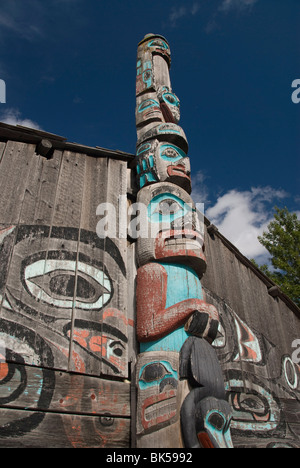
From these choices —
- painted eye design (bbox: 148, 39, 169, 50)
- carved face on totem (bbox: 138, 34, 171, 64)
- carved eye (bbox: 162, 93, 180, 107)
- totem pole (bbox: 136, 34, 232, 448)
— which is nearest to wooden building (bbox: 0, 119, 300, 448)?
totem pole (bbox: 136, 34, 232, 448)

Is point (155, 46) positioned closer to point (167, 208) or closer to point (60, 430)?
point (167, 208)

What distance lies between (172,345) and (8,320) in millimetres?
1359

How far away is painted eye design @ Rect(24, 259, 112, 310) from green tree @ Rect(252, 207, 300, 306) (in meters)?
6.80

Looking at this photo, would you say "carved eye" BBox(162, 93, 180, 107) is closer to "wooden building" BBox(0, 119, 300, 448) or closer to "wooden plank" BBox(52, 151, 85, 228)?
"wooden building" BBox(0, 119, 300, 448)

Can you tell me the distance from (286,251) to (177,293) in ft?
22.8

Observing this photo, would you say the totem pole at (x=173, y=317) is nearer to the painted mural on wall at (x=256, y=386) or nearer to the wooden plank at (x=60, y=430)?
the wooden plank at (x=60, y=430)

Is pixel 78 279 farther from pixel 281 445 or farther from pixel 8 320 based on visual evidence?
pixel 281 445

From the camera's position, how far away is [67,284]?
340 cm

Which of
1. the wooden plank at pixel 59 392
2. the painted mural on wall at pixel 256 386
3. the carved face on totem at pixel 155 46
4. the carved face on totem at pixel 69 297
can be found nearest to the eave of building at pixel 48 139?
the carved face on totem at pixel 69 297

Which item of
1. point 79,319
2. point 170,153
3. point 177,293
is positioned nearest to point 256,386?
point 177,293

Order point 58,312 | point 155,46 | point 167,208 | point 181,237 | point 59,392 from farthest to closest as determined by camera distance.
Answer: point 155,46 → point 167,208 → point 181,237 → point 58,312 → point 59,392

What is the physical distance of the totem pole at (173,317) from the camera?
2793mm

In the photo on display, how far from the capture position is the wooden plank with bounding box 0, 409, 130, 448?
8.46 ft
